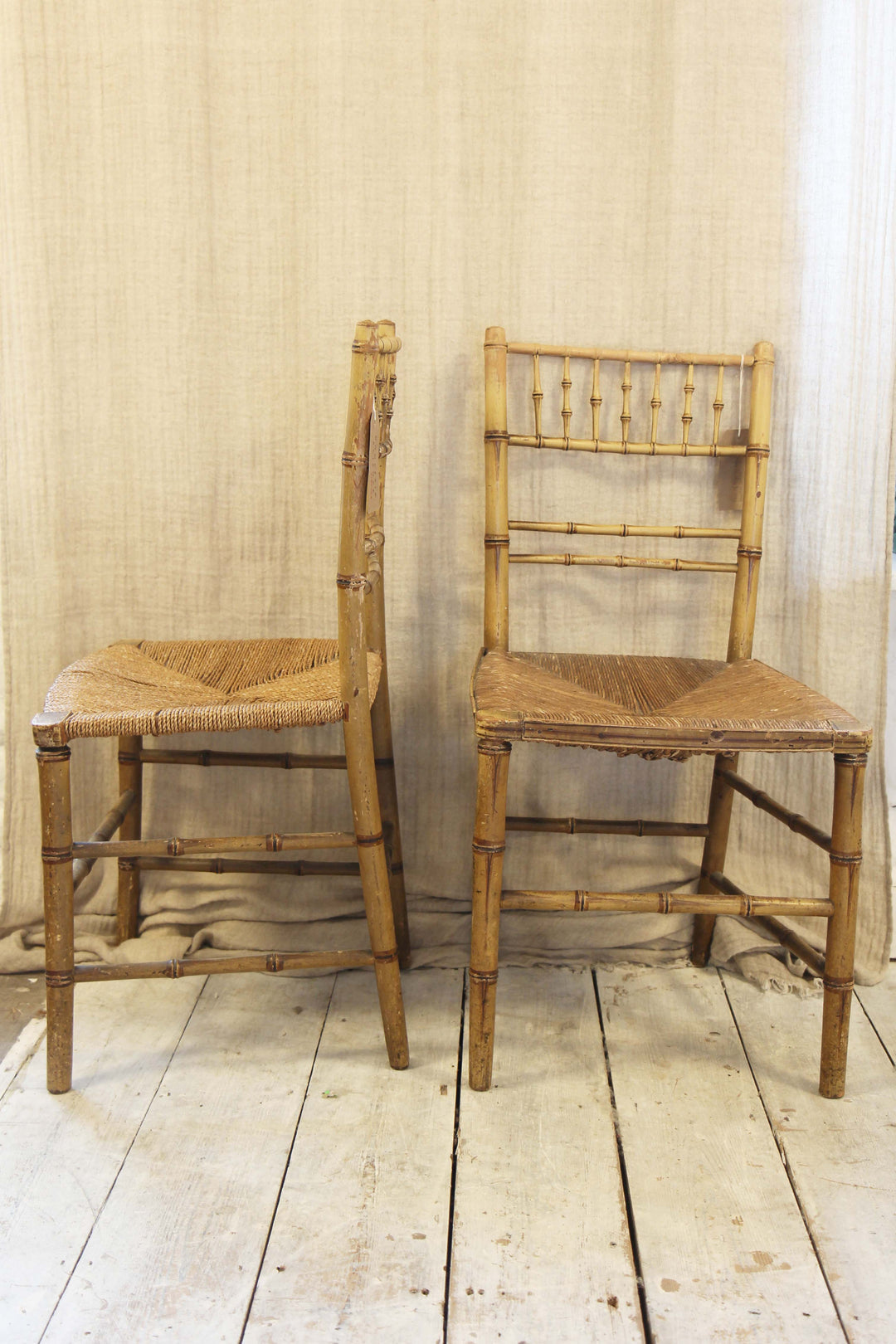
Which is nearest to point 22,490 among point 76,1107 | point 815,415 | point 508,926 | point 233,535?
point 233,535

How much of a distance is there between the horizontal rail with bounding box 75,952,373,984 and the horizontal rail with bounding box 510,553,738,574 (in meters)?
0.61

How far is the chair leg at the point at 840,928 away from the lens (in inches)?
49.9

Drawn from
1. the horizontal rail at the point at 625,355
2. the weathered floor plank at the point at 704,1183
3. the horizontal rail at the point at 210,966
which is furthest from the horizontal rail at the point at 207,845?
the horizontal rail at the point at 625,355

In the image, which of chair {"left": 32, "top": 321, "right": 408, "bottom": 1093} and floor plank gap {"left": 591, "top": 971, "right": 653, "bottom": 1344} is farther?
chair {"left": 32, "top": 321, "right": 408, "bottom": 1093}

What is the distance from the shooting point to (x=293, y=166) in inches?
62.0

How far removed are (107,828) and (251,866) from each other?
205 mm

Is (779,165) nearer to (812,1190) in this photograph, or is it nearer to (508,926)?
(508,926)

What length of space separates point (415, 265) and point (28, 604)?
792mm

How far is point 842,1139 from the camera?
1236mm

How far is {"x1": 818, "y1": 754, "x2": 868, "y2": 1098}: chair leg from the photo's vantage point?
127cm

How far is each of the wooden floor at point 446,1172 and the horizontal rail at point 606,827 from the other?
23cm

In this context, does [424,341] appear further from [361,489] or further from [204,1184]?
[204,1184]

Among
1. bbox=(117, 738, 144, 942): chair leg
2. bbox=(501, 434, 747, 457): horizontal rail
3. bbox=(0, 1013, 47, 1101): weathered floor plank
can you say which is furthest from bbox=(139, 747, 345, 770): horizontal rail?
bbox=(501, 434, 747, 457): horizontal rail

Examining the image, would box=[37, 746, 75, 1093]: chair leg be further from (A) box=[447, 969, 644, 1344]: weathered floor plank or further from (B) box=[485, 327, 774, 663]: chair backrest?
(B) box=[485, 327, 774, 663]: chair backrest
